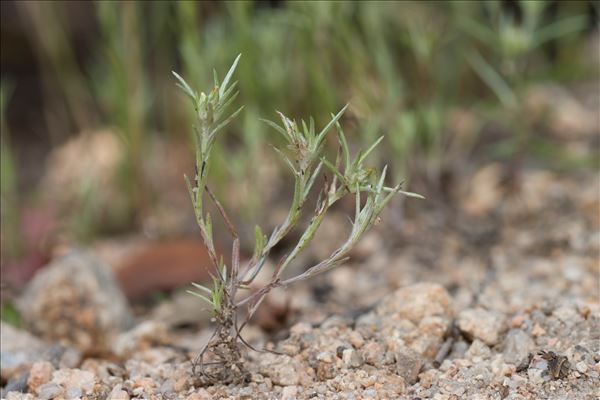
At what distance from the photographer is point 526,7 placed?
221 centimetres

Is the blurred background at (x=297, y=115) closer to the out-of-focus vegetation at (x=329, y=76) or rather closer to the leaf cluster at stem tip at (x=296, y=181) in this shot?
the out-of-focus vegetation at (x=329, y=76)

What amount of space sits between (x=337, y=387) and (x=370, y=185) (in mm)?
396

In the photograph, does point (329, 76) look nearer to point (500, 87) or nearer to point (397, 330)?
point (500, 87)

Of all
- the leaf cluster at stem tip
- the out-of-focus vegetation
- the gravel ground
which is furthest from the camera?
the out-of-focus vegetation

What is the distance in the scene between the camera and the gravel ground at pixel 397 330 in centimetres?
147

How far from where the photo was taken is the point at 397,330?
161 centimetres

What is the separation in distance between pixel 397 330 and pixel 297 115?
115 centimetres

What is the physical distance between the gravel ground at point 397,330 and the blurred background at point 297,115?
0.65ft

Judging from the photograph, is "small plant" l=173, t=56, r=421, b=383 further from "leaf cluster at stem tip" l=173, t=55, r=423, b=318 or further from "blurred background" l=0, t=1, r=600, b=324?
"blurred background" l=0, t=1, r=600, b=324

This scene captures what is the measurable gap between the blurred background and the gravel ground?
0.20 metres

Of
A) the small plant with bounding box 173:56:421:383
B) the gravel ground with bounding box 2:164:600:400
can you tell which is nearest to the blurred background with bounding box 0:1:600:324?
the gravel ground with bounding box 2:164:600:400

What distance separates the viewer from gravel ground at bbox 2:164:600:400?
1.47 meters

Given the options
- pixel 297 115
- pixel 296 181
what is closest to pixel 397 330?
pixel 296 181

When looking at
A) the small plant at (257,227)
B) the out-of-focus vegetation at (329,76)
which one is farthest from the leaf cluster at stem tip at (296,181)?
the out-of-focus vegetation at (329,76)
